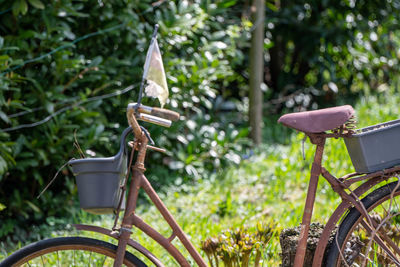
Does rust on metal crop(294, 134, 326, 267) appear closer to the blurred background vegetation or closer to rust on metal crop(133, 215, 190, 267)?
rust on metal crop(133, 215, 190, 267)

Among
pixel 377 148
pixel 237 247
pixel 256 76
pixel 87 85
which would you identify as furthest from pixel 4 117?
pixel 256 76

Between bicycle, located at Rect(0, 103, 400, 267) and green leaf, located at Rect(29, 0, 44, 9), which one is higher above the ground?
Result: green leaf, located at Rect(29, 0, 44, 9)

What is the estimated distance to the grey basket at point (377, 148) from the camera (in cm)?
220

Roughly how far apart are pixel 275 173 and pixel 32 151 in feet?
6.53

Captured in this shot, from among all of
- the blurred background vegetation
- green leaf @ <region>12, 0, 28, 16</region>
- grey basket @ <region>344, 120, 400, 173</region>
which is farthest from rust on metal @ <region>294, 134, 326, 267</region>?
green leaf @ <region>12, 0, 28, 16</region>

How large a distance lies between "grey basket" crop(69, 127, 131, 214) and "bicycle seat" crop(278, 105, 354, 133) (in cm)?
71

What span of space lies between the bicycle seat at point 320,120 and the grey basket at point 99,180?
706mm

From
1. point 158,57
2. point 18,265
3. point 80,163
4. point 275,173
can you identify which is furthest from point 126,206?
point 275,173

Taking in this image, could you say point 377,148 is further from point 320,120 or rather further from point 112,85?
point 112,85

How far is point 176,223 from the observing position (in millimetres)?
2109

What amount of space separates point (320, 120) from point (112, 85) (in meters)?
2.79

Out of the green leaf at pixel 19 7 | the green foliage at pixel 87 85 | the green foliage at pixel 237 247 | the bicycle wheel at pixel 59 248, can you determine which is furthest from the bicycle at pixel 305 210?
the green leaf at pixel 19 7

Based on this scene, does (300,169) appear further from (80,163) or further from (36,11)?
(80,163)

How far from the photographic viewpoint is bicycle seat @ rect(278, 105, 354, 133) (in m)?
2.14
